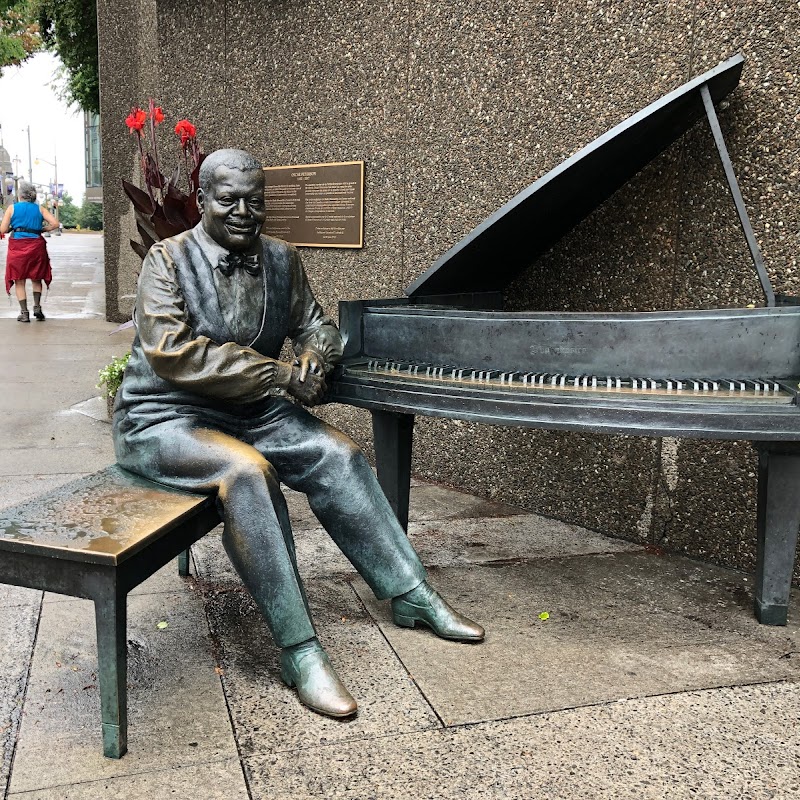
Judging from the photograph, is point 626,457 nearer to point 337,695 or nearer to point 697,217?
point 697,217

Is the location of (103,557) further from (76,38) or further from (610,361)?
(76,38)

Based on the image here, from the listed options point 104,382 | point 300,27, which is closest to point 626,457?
point 300,27

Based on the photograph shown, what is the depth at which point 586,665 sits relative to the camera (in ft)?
10.1

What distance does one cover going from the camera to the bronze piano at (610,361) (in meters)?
2.80

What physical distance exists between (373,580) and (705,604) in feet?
4.56

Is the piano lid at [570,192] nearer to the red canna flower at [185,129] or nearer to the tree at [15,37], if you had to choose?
the red canna flower at [185,129]

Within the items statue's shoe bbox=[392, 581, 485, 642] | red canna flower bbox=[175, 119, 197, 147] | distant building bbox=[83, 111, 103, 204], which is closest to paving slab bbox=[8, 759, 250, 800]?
statue's shoe bbox=[392, 581, 485, 642]

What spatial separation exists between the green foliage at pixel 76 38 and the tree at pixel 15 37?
9.59 metres

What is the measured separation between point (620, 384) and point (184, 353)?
1370 mm

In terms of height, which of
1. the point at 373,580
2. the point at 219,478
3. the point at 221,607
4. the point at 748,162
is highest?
the point at 748,162

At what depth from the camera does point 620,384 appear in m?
2.87

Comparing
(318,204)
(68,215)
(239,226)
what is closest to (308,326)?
(239,226)

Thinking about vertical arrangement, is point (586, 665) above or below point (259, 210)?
below
